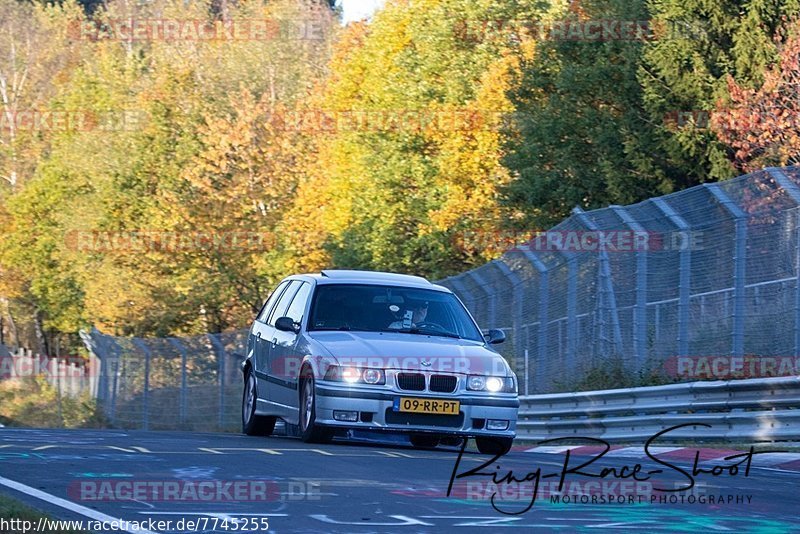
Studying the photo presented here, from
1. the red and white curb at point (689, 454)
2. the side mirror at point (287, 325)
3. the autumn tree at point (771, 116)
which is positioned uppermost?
the autumn tree at point (771, 116)

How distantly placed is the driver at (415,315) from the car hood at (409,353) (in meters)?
0.33

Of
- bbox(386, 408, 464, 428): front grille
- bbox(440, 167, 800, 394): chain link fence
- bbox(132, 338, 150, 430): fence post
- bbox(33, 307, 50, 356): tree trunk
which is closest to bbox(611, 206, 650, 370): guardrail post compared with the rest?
bbox(440, 167, 800, 394): chain link fence

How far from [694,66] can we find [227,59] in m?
45.8

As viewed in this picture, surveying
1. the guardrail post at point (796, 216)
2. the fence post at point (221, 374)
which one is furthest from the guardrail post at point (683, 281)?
the fence post at point (221, 374)

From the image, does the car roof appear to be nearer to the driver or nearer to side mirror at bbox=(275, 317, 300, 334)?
the driver

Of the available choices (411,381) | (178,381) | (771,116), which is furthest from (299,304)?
(178,381)

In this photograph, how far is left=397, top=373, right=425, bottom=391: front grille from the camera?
46.2 ft

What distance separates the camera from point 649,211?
1889 cm

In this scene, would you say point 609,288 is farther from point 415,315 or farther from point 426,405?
point 426,405

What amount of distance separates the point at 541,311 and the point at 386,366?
28.7 feet

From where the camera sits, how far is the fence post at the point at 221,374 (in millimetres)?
30836

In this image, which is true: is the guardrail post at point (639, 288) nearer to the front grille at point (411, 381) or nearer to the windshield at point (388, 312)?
the windshield at point (388, 312)

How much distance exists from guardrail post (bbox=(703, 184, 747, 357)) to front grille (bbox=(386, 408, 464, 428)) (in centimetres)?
421

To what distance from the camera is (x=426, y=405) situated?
1409 centimetres
